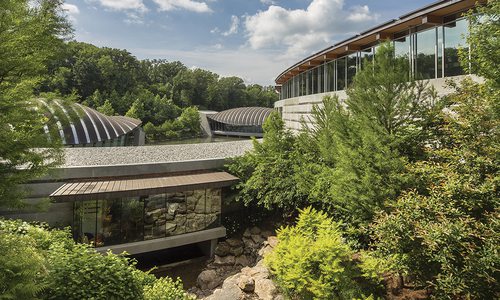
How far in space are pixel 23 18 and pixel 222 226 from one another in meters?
12.6

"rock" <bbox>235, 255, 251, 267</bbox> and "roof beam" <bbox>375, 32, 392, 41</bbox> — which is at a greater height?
"roof beam" <bbox>375, 32, 392, 41</bbox>

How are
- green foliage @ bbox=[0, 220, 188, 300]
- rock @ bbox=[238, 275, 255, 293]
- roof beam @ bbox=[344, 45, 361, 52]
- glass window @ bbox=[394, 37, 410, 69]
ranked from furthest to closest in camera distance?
1. roof beam @ bbox=[344, 45, 361, 52]
2. glass window @ bbox=[394, 37, 410, 69]
3. rock @ bbox=[238, 275, 255, 293]
4. green foliage @ bbox=[0, 220, 188, 300]

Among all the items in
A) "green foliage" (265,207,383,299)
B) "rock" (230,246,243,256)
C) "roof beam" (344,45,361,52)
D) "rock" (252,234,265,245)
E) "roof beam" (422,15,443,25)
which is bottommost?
"rock" (230,246,243,256)

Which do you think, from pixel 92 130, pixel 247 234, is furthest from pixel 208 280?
pixel 92 130

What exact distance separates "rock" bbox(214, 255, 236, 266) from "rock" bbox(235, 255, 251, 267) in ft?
0.76

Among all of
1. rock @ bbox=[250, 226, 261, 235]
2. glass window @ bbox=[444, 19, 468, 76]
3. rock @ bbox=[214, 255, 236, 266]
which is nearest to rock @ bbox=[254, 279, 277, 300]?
rock @ bbox=[214, 255, 236, 266]

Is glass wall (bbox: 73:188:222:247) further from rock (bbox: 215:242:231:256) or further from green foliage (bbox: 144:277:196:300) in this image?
green foliage (bbox: 144:277:196:300)

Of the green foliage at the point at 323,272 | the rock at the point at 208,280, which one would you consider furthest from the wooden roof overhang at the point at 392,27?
the rock at the point at 208,280

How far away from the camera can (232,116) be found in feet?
180

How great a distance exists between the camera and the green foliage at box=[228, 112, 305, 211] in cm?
1456

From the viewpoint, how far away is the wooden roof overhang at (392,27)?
33.2ft

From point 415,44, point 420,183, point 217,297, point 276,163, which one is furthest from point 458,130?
point 276,163

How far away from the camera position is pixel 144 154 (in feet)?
60.5

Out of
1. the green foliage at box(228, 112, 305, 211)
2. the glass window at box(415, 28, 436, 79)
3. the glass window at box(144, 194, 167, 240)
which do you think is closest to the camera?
the glass window at box(415, 28, 436, 79)
